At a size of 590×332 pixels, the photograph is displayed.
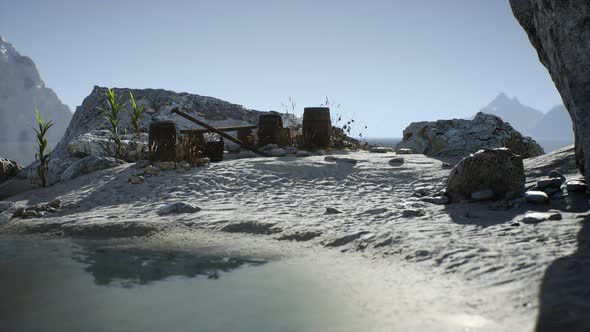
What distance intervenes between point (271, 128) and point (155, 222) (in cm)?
574

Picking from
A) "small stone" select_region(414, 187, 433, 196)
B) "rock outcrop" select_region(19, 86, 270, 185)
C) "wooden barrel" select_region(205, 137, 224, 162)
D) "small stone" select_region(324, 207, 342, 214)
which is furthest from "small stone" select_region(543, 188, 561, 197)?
"rock outcrop" select_region(19, 86, 270, 185)

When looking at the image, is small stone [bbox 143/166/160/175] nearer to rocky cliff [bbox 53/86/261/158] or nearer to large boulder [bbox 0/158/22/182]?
large boulder [bbox 0/158/22/182]

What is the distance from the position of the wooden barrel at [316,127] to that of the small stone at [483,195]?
573 centimetres

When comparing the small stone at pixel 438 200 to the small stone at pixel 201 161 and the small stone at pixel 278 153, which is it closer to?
the small stone at pixel 201 161

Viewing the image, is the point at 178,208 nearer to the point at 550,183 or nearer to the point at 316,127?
the point at 550,183

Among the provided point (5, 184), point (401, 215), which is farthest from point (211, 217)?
point (5, 184)

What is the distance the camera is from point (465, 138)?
11.1 meters

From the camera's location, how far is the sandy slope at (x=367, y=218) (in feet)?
11.4

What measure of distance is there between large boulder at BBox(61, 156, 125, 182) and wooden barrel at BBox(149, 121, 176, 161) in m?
1.01

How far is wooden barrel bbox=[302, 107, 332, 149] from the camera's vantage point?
11.4m

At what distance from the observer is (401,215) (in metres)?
5.64

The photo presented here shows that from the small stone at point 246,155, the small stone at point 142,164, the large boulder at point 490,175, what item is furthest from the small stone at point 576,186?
the small stone at point 142,164

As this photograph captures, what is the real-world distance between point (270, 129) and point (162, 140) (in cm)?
297

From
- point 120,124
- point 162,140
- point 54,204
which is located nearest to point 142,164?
point 162,140
